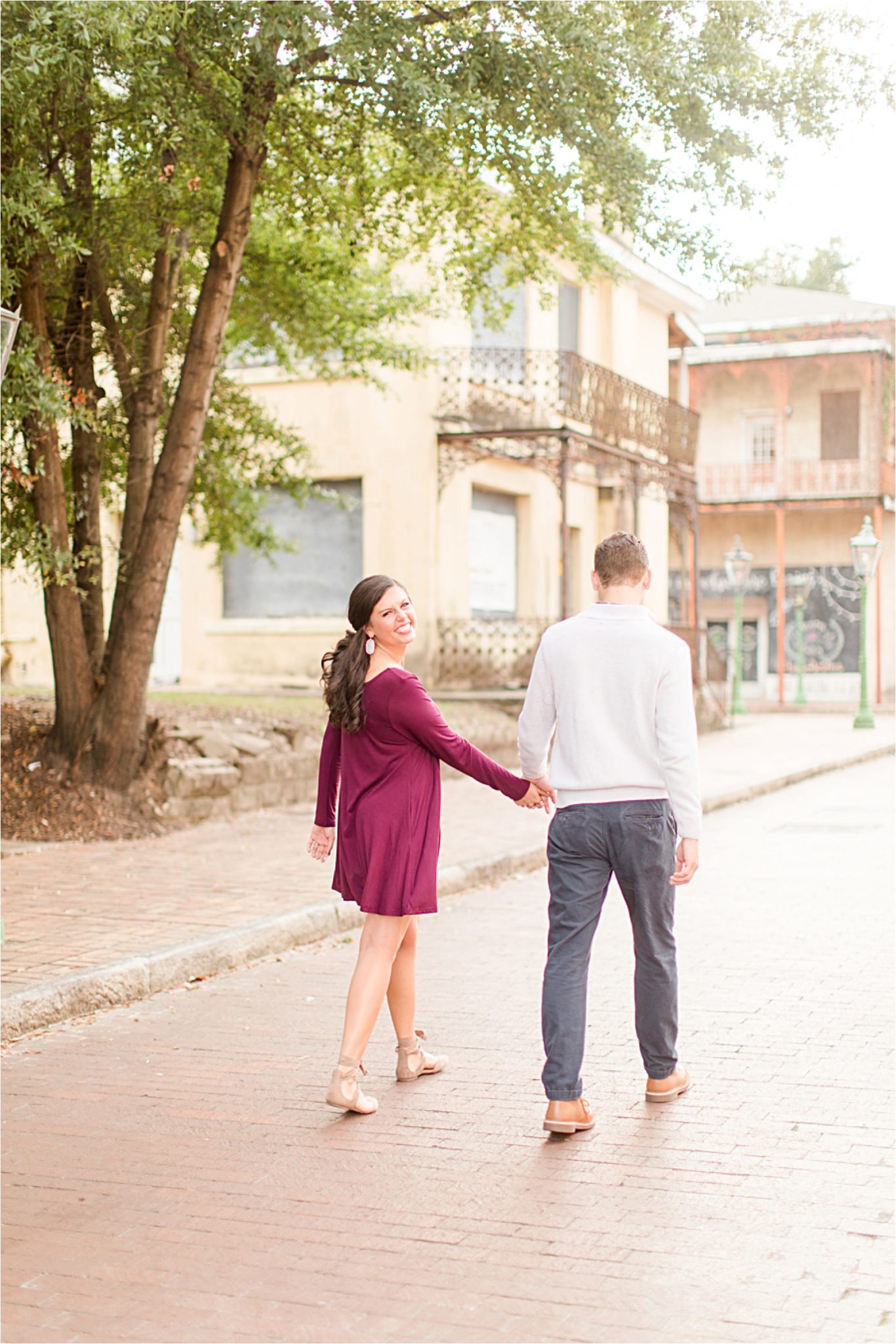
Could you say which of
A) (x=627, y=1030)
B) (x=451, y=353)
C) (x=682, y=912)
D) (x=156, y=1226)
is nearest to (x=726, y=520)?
(x=451, y=353)

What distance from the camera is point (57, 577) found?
11.4 meters

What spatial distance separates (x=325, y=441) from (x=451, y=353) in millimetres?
2161

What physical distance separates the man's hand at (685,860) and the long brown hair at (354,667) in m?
1.19

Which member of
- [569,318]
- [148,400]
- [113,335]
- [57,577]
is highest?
[569,318]

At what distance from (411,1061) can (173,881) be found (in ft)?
14.2

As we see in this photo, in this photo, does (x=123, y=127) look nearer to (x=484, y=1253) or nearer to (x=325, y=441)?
(x=484, y=1253)

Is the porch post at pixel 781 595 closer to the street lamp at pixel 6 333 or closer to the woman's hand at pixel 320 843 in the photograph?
Result: the street lamp at pixel 6 333

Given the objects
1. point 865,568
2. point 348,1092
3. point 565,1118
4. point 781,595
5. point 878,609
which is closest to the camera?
point 565,1118

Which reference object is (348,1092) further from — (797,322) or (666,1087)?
(797,322)

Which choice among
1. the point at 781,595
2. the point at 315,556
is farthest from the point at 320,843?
the point at 781,595

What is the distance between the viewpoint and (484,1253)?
13.2 feet

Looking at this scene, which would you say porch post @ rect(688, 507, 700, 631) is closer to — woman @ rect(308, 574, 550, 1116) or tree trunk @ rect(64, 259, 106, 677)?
tree trunk @ rect(64, 259, 106, 677)

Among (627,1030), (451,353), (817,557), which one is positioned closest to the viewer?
(627,1030)

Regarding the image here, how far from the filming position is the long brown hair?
5434 millimetres
